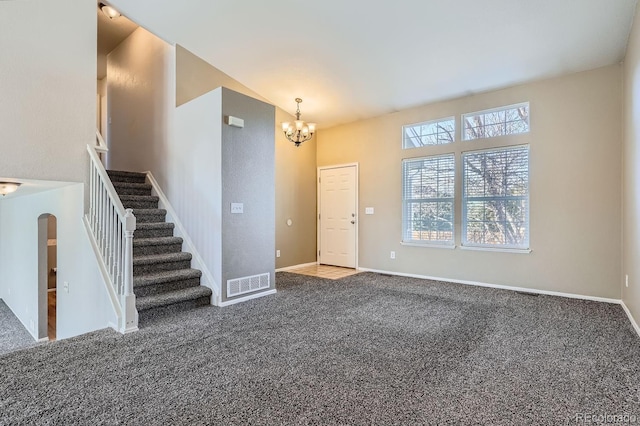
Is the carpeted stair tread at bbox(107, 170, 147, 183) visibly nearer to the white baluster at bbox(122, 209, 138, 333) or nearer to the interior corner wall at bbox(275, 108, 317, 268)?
the interior corner wall at bbox(275, 108, 317, 268)

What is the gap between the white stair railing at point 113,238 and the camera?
302 centimetres

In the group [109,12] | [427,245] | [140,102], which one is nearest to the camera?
[109,12]

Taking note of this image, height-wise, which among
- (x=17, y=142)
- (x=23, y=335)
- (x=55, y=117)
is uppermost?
(x=55, y=117)

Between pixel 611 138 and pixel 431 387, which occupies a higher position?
pixel 611 138

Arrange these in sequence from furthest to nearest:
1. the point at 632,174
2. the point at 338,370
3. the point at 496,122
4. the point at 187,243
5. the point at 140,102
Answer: the point at 140,102 → the point at 496,122 → the point at 187,243 → the point at 632,174 → the point at 338,370

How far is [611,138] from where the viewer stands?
3.91m

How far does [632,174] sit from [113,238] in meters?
5.09

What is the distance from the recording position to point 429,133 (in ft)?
17.7

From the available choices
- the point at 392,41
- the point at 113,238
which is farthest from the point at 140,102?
the point at 392,41

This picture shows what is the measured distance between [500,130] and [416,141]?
4.13ft

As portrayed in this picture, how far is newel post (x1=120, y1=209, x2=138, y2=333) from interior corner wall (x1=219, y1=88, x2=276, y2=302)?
103 cm

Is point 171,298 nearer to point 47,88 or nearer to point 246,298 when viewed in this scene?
point 246,298

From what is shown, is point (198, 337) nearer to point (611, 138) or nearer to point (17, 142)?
point (17, 142)

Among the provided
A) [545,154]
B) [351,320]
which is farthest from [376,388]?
[545,154]
